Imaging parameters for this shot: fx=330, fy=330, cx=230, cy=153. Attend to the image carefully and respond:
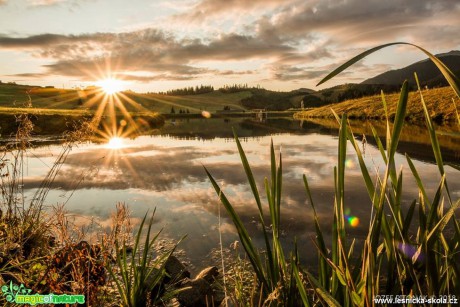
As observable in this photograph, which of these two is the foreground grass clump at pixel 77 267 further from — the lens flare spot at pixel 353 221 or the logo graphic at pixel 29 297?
the lens flare spot at pixel 353 221

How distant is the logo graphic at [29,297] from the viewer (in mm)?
3367

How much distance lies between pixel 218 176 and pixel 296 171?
374 cm

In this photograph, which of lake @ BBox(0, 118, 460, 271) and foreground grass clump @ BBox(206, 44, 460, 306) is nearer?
foreground grass clump @ BBox(206, 44, 460, 306)

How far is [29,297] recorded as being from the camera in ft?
11.3

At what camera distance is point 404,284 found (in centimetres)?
200

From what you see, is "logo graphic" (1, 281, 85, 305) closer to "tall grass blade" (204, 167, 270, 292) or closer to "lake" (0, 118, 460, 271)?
"lake" (0, 118, 460, 271)

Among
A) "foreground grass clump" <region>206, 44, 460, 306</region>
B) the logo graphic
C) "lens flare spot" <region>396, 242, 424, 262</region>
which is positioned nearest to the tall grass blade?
"foreground grass clump" <region>206, 44, 460, 306</region>

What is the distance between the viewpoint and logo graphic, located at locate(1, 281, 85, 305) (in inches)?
133

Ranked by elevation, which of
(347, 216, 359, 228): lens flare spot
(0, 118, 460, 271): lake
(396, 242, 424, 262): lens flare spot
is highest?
(396, 242, 424, 262): lens flare spot

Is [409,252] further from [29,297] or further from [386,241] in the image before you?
[29,297]

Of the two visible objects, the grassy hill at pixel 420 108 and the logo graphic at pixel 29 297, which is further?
the grassy hill at pixel 420 108

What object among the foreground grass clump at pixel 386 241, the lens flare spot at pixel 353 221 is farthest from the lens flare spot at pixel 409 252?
the lens flare spot at pixel 353 221

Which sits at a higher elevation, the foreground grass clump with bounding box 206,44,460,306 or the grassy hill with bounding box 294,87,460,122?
the grassy hill with bounding box 294,87,460,122

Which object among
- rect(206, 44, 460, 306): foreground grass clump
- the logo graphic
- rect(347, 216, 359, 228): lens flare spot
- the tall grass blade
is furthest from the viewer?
rect(347, 216, 359, 228): lens flare spot
